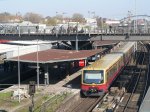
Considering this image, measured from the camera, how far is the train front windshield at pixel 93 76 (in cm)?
3206

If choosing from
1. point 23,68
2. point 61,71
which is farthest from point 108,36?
point 23,68

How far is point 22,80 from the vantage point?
4566 centimetres

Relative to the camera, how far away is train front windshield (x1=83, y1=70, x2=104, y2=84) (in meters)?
32.1

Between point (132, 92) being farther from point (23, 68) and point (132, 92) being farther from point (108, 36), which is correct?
point (23, 68)

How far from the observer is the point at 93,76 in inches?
1270

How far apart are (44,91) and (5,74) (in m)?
14.5

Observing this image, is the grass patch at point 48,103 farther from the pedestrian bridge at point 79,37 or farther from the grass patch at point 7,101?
the pedestrian bridge at point 79,37

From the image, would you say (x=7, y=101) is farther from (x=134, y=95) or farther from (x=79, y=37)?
A: (x=79, y=37)

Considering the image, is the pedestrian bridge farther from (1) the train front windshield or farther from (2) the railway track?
(1) the train front windshield

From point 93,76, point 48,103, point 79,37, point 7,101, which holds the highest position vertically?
point 79,37

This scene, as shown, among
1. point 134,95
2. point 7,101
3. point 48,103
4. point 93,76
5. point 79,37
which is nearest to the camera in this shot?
point 48,103

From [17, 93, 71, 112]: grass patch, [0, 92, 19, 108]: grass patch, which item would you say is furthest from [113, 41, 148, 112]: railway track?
[0, 92, 19, 108]: grass patch

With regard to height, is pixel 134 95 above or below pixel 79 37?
below

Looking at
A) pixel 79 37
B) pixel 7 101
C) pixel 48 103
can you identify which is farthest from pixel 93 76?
pixel 79 37
